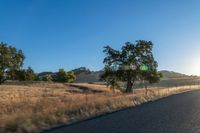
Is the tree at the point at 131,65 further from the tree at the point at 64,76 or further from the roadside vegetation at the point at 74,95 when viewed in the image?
the tree at the point at 64,76

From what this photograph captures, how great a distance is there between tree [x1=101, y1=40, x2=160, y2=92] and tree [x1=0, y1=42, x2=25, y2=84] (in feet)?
60.5

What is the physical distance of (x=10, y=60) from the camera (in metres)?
66.8

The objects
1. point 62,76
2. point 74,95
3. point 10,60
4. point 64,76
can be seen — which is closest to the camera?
point 74,95

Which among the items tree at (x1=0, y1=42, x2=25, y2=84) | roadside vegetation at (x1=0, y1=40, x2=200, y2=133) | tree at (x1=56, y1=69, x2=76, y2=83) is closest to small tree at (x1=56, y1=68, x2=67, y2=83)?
tree at (x1=56, y1=69, x2=76, y2=83)

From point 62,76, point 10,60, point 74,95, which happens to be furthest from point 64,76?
point 74,95

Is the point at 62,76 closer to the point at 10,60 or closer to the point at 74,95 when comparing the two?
the point at 10,60

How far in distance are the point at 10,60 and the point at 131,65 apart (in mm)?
22418

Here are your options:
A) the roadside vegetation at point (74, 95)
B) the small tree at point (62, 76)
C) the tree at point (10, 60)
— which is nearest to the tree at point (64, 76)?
the small tree at point (62, 76)

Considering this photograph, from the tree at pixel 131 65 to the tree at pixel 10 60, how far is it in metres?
18.4

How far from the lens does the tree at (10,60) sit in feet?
217

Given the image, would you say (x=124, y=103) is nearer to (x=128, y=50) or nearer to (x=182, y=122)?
(x=182, y=122)

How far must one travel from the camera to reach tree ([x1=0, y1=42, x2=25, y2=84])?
66.2m

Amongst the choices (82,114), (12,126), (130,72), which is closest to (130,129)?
(12,126)

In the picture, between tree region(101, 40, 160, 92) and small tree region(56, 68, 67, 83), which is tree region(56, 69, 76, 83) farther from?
tree region(101, 40, 160, 92)
